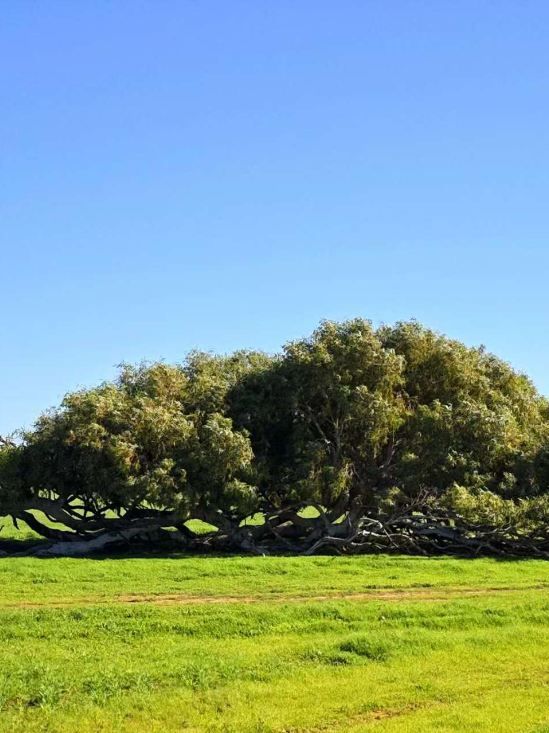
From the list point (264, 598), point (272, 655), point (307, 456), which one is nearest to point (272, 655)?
point (272, 655)

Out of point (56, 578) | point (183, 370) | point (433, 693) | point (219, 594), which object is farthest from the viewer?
point (183, 370)

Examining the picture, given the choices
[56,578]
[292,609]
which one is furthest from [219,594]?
[56,578]

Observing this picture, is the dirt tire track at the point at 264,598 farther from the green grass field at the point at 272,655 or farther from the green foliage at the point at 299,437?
the green foliage at the point at 299,437

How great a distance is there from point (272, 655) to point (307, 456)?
17.6 m

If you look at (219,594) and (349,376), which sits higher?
(349,376)

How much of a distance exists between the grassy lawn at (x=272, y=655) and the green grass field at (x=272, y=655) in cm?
4

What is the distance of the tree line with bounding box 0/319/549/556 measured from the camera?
29422 mm

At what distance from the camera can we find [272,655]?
530 inches

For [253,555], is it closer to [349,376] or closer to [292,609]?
[349,376]

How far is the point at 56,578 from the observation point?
23031 millimetres

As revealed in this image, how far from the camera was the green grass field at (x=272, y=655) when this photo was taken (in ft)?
34.2

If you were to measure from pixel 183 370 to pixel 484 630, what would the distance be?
827 inches

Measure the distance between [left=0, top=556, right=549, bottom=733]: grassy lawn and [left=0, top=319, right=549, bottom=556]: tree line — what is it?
6.82m

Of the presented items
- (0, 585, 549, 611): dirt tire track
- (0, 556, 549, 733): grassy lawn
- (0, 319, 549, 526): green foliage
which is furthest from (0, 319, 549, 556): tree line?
(0, 585, 549, 611): dirt tire track
